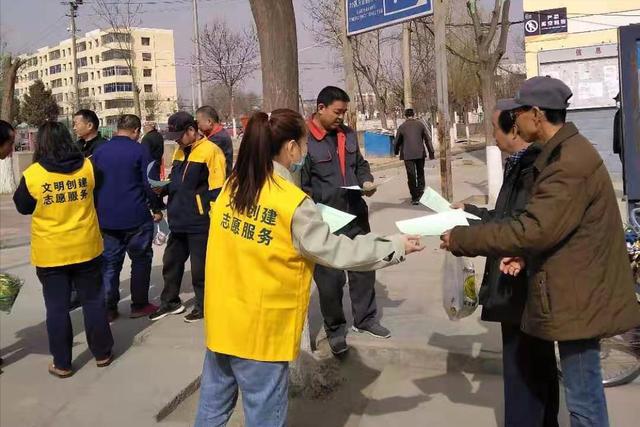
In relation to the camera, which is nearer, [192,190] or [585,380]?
[585,380]

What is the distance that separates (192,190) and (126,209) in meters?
0.57

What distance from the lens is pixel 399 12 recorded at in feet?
27.4

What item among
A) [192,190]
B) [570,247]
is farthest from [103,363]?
[570,247]

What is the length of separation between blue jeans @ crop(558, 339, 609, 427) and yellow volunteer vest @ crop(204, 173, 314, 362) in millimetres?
1061

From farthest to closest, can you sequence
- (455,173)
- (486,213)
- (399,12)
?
(455,173) → (399,12) → (486,213)

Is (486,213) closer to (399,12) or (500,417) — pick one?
(500,417)

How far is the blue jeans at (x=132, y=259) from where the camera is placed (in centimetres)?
539

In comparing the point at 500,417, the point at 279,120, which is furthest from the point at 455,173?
the point at 279,120

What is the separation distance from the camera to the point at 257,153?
250 centimetres

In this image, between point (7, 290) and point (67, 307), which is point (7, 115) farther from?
point (67, 307)

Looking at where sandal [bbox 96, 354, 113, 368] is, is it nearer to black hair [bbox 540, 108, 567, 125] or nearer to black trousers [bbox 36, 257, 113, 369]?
black trousers [bbox 36, 257, 113, 369]

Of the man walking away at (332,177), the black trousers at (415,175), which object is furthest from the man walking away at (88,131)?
the black trousers at (415,175)

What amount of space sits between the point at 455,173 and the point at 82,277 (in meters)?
14.8

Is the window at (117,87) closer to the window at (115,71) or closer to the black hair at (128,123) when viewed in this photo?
the window at (115,71)
